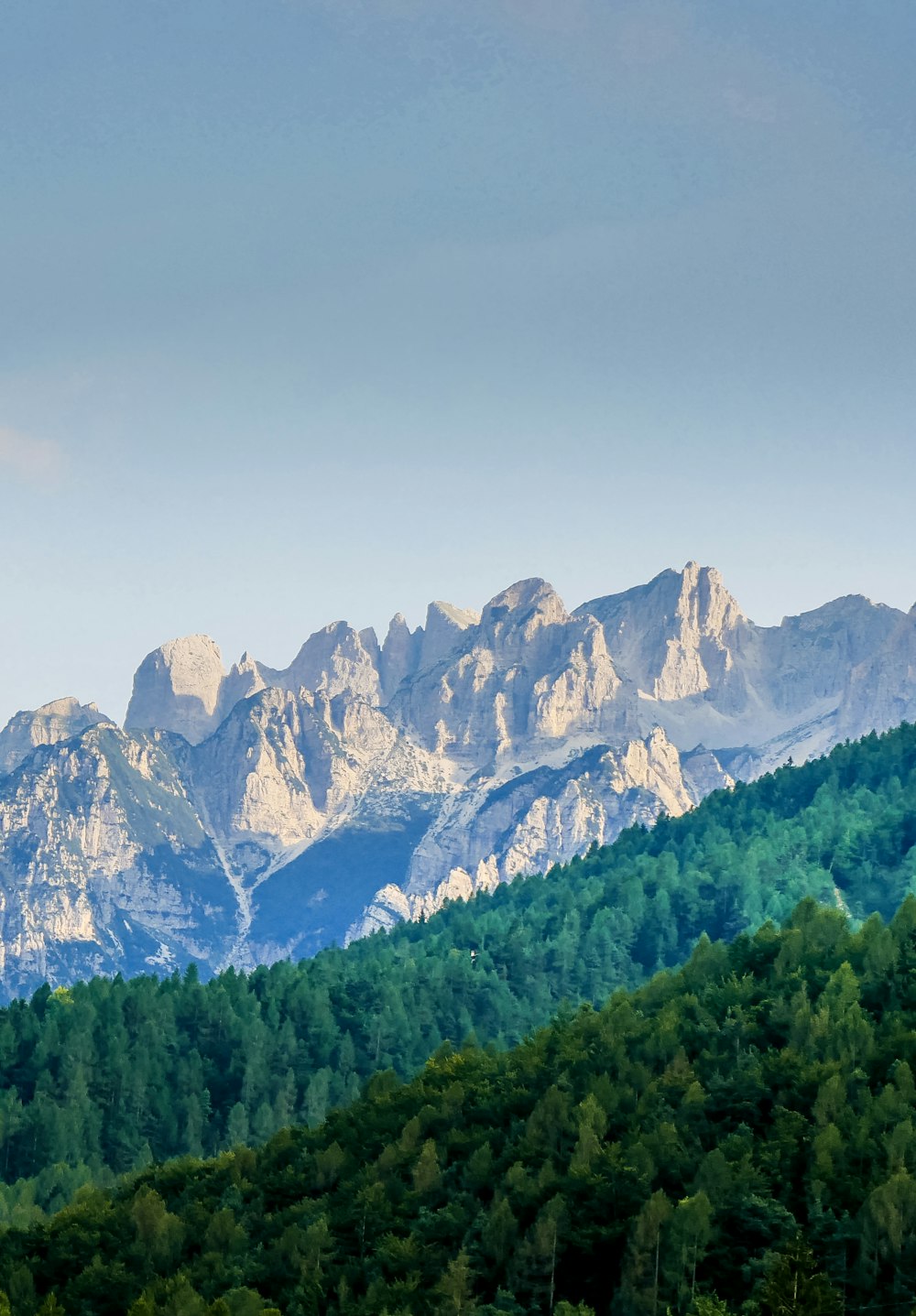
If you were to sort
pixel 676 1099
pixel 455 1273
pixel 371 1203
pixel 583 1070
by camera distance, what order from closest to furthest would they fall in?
pixel 455 1273 < pixel 371 1203 < pixel 676 1099 < pixel 583 1070

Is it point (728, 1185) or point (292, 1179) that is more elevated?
point (292, 1179)

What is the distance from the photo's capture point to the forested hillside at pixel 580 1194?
13750 centimetres

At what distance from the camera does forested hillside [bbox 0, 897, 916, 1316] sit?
451 feet

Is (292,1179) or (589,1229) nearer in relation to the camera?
(589,1229)

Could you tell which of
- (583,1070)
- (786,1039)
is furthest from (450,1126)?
(786,1039)

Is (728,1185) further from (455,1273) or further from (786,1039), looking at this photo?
(786,1039)

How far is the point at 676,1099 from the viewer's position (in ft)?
553

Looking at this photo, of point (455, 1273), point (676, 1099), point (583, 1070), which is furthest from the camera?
point (583, 1070)

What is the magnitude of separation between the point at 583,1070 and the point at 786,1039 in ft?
55.3

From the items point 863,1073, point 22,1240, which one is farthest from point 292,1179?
point 863,1073

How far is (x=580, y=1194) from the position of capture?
150250 millimetres

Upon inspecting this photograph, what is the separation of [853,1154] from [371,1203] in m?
34.6

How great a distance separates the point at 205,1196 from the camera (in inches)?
6732

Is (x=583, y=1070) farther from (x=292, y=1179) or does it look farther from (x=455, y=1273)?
(x=455, y=1273)
